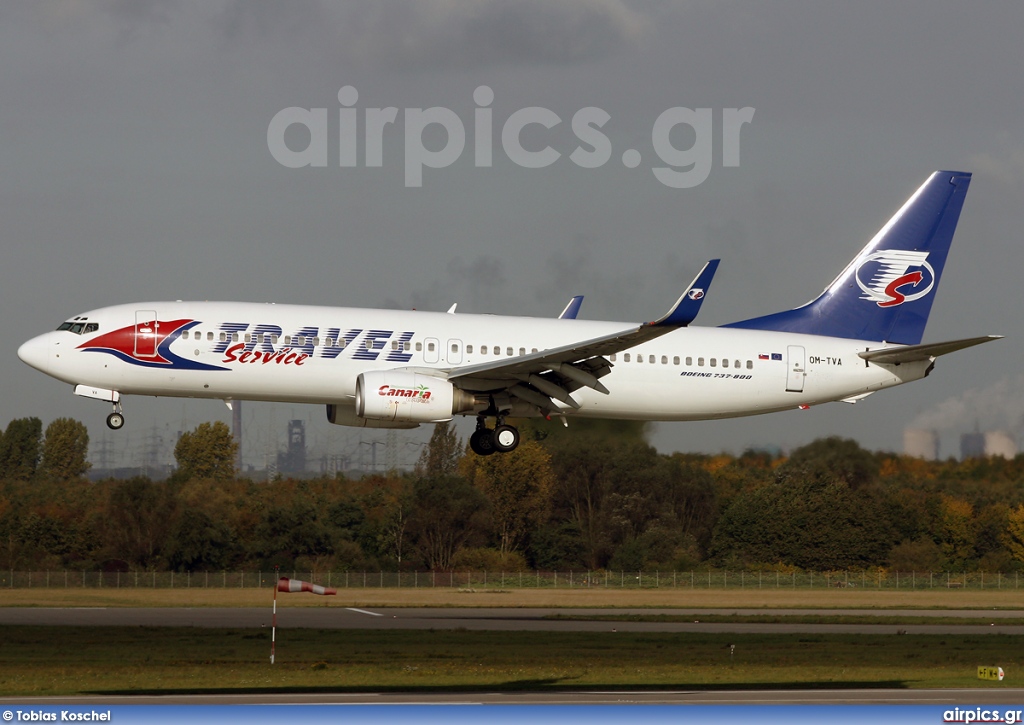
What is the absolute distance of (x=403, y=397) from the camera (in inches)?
1346

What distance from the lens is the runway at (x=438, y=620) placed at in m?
38.1

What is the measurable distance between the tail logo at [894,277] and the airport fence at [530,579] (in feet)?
68.7

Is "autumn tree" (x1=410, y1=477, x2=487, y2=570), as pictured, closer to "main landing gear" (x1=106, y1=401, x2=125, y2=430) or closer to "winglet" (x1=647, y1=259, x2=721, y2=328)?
"main landing gear" (x1=106, y1=401, x2=125, y2=430)

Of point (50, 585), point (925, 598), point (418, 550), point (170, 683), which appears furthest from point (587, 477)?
point (170, 683)

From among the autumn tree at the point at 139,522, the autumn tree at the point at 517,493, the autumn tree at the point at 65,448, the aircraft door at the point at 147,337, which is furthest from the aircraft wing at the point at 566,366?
the autumn tree at the point at 65,448

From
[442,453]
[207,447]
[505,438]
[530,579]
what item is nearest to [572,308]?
[505,438]

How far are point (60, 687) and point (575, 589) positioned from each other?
3573cm

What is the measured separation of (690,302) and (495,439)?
8219 mm

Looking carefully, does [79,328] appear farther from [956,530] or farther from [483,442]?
[956,530]

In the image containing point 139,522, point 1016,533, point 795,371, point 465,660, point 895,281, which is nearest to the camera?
point 465,660

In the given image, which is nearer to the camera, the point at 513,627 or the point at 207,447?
the point at 513,627

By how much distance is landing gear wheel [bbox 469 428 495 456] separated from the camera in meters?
37.2

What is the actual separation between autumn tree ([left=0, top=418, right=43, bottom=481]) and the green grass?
76.1 metres

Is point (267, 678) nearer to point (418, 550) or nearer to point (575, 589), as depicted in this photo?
point (575, 589)
